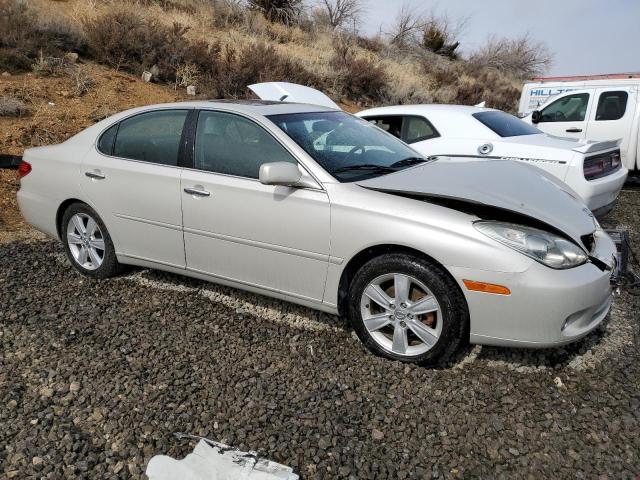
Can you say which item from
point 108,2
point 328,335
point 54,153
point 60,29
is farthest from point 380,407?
point 108,2

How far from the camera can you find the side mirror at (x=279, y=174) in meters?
3.19

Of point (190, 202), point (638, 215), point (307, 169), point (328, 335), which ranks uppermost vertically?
point (307, 169)

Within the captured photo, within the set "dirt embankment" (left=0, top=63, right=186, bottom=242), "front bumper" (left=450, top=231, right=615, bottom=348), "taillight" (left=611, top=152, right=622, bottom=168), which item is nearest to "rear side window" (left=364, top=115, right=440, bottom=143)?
"taillight" (left=611, top=152, right=622, bottom=168)

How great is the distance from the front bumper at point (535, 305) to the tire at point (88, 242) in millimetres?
2861

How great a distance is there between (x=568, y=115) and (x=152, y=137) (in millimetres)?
8295

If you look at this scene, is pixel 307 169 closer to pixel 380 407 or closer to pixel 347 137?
pixel 347 137

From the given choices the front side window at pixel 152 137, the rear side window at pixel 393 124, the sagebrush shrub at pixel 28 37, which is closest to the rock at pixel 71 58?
the sagebrush shrub at pixel 28 37

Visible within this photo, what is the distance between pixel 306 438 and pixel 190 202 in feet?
6.19

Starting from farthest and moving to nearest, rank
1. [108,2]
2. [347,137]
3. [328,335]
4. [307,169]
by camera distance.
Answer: [108,2], [347,137], [328,335], [307,169]

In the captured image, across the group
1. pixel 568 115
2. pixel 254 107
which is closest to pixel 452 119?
pixel 254 107

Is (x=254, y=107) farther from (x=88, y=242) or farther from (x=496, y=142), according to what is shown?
(x=496, y=142)

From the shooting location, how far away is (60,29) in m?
11.8

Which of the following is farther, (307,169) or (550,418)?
(307,169)

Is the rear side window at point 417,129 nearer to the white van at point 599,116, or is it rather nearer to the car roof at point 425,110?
the car roof at point 425,110
